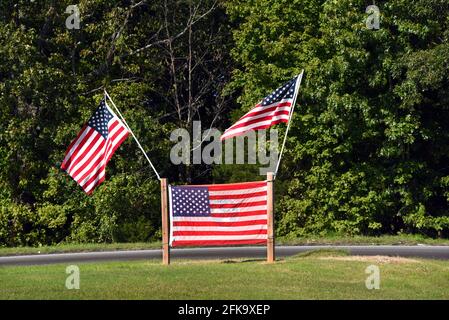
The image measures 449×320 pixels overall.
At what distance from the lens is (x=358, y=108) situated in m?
32.8

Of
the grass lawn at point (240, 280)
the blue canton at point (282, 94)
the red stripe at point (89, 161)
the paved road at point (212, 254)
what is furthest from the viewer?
the paved road at point (212, 254)

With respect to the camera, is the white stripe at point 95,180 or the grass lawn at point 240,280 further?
the white stripe at point 95,180

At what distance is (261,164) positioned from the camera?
34.4 metres

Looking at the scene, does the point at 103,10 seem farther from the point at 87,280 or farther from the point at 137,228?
the point at 87,280

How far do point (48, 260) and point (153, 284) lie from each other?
A: 8.31 meters

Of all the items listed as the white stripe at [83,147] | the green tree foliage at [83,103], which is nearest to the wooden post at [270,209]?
the white stripe at [83,147]

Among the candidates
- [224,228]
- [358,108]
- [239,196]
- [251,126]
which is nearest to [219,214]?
[224,228]

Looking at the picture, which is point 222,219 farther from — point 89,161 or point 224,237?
point 89,161

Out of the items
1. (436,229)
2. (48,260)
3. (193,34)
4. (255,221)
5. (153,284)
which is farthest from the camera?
(193,34)

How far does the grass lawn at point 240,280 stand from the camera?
579 inches

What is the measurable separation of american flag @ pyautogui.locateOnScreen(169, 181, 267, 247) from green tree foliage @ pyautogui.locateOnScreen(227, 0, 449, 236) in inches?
526

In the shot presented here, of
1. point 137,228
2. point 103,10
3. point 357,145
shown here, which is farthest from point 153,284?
point 103,10

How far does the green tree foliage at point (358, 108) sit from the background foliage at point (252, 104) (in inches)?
2.1

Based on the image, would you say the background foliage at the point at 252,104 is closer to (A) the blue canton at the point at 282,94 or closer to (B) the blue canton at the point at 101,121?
(A) the blue canton at the point at 282,94
